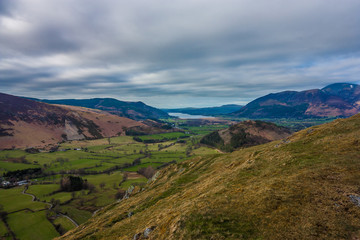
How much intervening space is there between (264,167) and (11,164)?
256 meters

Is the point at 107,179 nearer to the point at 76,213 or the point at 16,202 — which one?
the point at 76,213

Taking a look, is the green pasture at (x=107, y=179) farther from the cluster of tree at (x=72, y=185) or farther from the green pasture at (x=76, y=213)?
the green pasture at (x=76, y=213)

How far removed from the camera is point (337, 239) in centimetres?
1931

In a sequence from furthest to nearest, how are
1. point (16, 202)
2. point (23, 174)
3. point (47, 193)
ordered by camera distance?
point (23, 174) → point (47, 193) → point (16, 202)

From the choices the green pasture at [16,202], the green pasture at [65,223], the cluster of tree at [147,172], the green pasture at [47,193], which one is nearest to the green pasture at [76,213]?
the green pasture at [65,223]

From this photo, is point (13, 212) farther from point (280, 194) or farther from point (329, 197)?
point (329, 197)

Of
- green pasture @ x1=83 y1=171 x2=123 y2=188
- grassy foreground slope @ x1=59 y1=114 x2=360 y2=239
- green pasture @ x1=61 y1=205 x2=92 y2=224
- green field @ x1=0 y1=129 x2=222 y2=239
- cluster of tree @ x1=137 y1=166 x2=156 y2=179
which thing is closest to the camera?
grassy foreground slope @ x1=59 y1=114 x2=360 y2=239

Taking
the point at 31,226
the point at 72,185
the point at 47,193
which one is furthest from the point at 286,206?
the point at 47,193

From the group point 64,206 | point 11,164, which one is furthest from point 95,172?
point 11,164

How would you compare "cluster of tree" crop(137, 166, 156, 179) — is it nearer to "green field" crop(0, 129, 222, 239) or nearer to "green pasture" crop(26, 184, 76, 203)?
"green field" crop(0, 129, 222, 239)

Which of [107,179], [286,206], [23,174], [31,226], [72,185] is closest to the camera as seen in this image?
[286,206]

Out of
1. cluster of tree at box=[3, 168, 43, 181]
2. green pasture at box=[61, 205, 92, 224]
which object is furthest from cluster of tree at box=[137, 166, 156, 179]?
cluster of tree at box=[3, 168, 43, 181]

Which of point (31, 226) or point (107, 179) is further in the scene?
point (107, 179)

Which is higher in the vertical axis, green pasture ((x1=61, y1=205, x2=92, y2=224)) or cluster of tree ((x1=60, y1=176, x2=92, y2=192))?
cluster of tree ((x1=60, y1=176, x2=92, y2=192))
